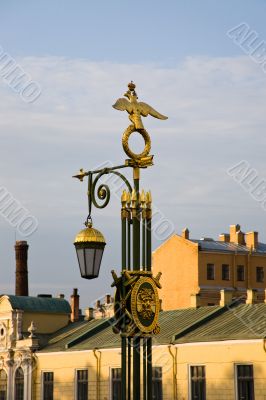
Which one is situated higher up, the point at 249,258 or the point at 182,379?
the point at 249,258

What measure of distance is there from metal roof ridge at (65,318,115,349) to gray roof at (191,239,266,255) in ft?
74.3

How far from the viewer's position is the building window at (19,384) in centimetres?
5778

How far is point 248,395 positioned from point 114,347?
9.69m

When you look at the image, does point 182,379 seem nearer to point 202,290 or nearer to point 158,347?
point 158,347

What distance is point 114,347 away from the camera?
167ft

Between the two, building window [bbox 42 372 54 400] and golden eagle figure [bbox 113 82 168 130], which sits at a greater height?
golden eagle figure [bbox 113 82 168 130]

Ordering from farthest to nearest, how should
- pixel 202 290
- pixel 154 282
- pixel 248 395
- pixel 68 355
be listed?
1. pixel 202 290
2. pixel 68 355
3. pixel 248 395
4. pixel 154 282

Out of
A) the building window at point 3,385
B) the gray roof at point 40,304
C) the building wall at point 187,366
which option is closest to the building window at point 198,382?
the building wall at point 187,366

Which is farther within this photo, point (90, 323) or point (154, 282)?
point (90, 323)

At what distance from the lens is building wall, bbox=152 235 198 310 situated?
77.9 metres

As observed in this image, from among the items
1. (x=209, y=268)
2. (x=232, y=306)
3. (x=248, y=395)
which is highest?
(x=209, y=268)

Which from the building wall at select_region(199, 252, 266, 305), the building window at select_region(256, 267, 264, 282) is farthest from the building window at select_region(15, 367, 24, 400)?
the building window at select_region(256, 267, 264, 282)

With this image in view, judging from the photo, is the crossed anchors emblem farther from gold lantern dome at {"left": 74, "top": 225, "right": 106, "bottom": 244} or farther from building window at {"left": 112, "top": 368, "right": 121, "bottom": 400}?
building window at {"left": 112, "top": 368, "right": 121, "bottom": 400}

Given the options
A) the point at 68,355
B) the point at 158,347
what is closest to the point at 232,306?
the point at 158,347
